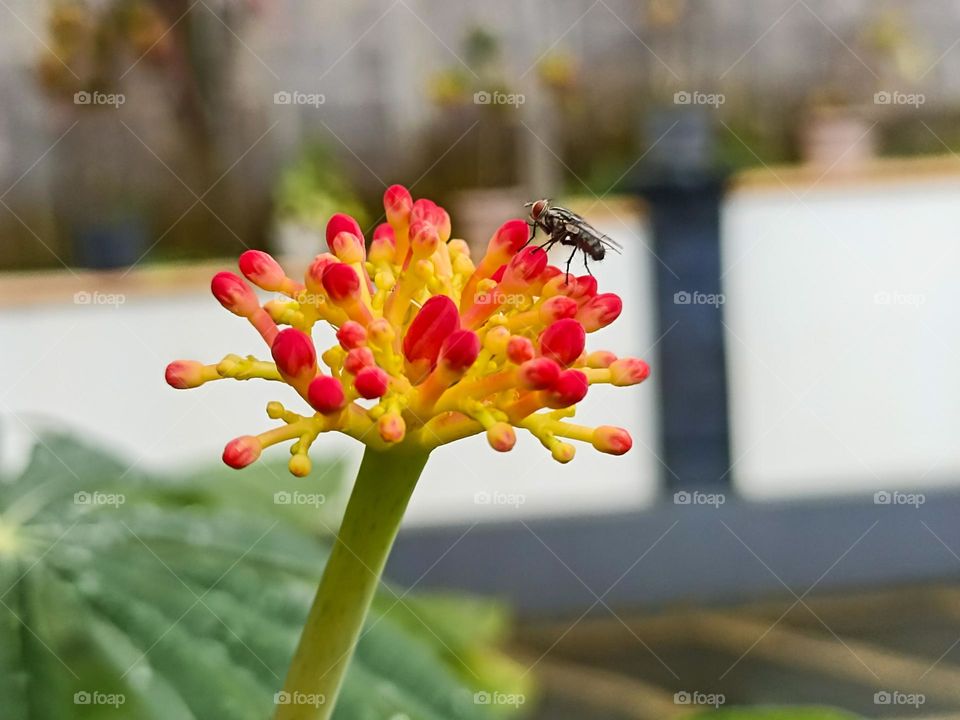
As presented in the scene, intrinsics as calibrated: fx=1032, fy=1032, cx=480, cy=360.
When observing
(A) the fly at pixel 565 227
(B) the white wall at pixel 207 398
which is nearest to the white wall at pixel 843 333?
(B) the white wall at pixel 207 398

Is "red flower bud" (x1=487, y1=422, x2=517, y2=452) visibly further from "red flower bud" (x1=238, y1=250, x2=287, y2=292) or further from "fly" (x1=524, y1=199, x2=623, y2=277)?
"fly" (x1=524, y1=199, x2=623, y2=277)

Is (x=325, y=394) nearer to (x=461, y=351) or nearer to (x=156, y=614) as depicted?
(x=461, y=351)

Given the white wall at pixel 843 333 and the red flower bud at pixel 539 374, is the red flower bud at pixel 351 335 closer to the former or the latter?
the red flower bud at pixel 539 374

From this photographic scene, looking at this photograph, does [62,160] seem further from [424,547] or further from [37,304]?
[424,547]

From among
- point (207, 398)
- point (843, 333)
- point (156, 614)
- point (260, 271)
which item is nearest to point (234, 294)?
point (260, 271)

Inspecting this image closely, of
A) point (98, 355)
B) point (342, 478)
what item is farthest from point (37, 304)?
point (342, 478)

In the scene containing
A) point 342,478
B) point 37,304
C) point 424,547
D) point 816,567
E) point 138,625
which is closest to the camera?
point 138,625
